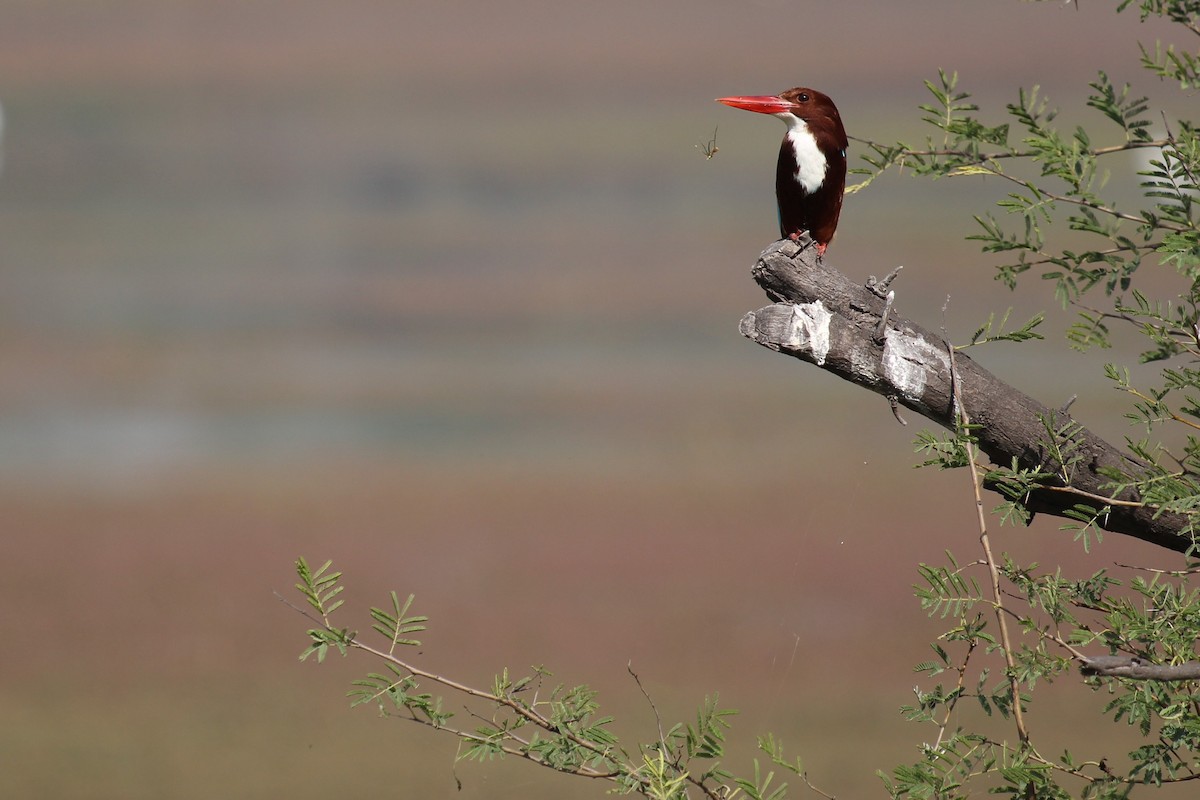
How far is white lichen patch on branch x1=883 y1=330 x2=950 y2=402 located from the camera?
1.21 metres

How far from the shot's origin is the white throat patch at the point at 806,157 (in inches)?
69.7

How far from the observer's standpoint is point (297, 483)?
18.9 ft

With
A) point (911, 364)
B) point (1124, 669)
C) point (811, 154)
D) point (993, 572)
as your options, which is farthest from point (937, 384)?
point (811, 154)

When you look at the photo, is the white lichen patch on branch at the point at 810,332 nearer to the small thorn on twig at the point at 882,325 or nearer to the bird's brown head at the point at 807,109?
the small thorn on twig at the point at 882,325

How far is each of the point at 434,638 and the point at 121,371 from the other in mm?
3110

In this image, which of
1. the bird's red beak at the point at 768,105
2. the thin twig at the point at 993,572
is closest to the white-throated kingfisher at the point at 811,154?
the bird's red beak at the point at 768,105

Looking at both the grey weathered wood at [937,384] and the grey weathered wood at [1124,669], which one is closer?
the grey weathered wood at [1124,669]

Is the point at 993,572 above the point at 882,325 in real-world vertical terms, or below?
below

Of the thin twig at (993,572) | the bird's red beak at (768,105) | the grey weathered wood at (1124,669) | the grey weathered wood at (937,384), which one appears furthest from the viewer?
the bird's red beak at (768,105)

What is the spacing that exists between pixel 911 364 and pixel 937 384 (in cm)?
3

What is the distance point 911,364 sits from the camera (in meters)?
1.21

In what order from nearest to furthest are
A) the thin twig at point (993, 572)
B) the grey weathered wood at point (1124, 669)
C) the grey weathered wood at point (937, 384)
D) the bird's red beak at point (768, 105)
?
the grey weathered wood at point (1124, 669) → the thin twig at point (993, 572) → the grey weathered wood at point (937, 384) → the bird's red beak at point (768, 105)

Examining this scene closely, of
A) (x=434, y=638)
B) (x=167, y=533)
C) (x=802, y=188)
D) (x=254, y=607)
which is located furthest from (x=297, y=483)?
(x=802, y=188)

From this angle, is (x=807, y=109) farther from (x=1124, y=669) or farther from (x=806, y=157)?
(x=1124, y=669)
